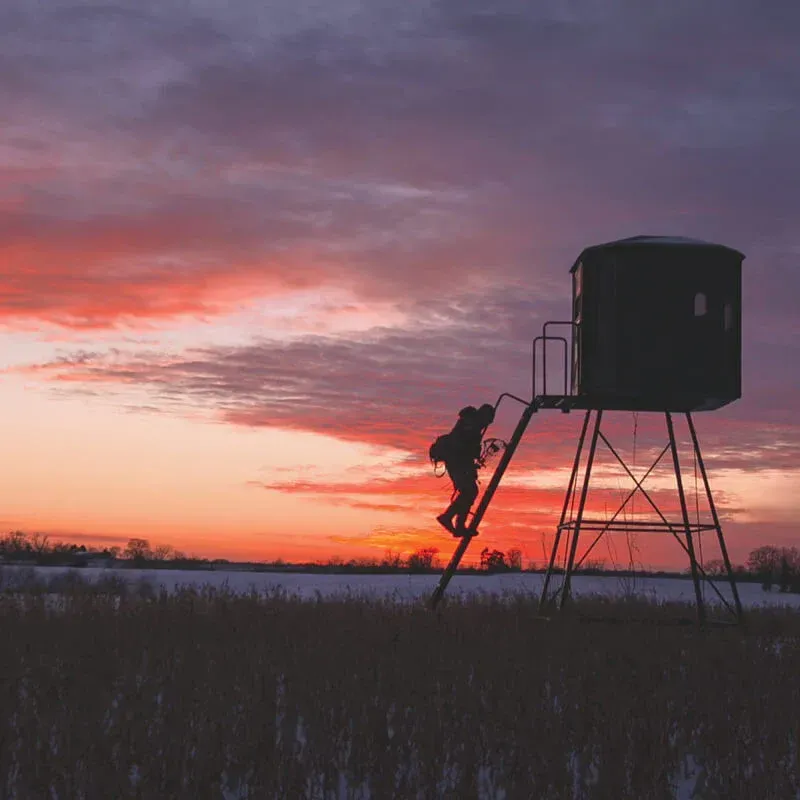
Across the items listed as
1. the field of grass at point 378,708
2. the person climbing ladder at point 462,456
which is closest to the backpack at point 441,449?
the person climbing ladder at point 462,456

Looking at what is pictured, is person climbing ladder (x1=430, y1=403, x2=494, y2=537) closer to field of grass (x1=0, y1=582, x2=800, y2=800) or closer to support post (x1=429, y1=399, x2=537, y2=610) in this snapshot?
support post (x1=429, y1=399, x2=537, y2=610)

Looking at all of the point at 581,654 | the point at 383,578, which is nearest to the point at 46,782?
the point at 581,654

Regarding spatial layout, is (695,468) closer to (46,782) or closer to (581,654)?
(581,654)

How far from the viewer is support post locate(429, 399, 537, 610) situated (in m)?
20.5

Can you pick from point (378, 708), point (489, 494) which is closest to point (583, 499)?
point (489, 494)

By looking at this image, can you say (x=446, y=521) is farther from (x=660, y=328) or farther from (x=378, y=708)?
(x=378, y=708)

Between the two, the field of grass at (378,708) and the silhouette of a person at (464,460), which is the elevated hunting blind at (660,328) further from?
the field of grass at (378,708)

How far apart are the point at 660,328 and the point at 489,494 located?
4287 mm

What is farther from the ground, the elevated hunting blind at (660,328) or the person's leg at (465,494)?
the elevated hunting blind at (660,328)

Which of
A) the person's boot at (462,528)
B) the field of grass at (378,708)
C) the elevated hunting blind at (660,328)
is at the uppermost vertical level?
the elevated hunting blind at (660,328)

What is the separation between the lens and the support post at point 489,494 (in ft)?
67.4

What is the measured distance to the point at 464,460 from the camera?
2036 centimetres

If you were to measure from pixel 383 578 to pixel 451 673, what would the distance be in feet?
126

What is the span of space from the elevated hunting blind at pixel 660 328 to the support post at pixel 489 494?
110 cm
